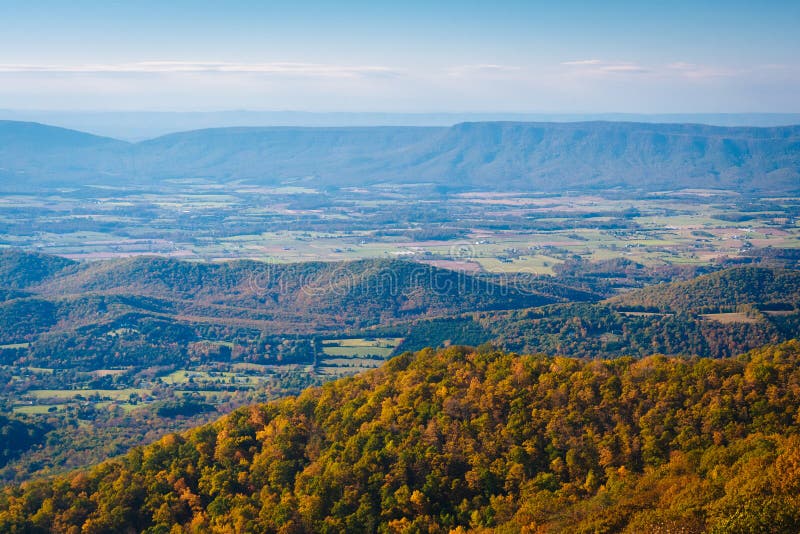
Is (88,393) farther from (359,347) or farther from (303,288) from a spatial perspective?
(303,288)

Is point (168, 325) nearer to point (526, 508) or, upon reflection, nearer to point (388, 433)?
point (388, 433)

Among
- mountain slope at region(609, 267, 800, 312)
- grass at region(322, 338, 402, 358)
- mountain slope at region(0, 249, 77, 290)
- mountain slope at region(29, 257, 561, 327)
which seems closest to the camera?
grass at region(322, 338, 402, 358)

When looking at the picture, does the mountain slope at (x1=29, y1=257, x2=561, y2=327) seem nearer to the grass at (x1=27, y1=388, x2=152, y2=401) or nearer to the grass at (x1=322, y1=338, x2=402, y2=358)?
the grass at (x1=322, y1=338, x2=402, y2=358)

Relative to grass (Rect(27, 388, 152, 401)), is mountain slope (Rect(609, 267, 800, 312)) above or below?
above

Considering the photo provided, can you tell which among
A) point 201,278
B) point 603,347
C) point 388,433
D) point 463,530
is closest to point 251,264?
point 201,278

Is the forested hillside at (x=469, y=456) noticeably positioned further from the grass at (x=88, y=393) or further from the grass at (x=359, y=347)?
the grass at (x=359, y=347)

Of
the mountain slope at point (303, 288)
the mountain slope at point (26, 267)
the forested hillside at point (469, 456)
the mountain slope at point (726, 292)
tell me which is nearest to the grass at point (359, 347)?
the mountain slope at point (303, 288)

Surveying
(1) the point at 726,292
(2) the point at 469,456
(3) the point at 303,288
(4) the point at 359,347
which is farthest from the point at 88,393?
(1) the point at 726,292

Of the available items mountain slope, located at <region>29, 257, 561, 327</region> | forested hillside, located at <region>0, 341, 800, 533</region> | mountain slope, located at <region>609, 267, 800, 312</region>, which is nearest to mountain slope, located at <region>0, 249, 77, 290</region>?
mountain slope, located at <region>29, 257, 561, 327</region>
